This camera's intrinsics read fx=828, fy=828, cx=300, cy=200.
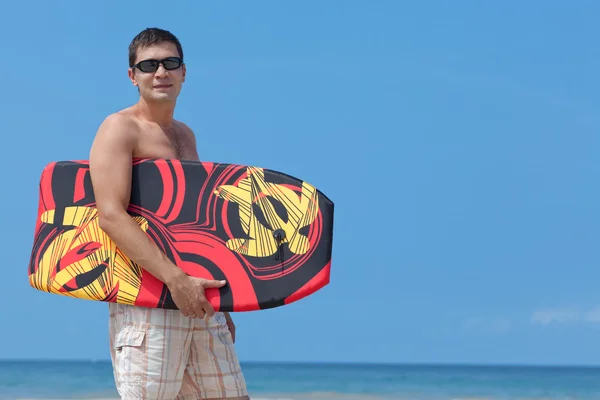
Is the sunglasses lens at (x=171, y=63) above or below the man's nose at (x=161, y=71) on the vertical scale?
above

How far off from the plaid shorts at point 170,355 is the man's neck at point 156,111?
633 millimetres

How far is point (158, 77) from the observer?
2.73 meters

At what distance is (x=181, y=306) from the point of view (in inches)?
100

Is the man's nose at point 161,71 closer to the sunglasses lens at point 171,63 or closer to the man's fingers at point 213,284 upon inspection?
the sunglasses lens at point 171,63

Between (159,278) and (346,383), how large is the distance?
15094 millimetres

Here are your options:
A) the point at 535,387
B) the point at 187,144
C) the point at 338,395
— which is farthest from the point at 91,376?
the point at 187,144

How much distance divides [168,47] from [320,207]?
0.73 m

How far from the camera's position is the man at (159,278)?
8.40ft

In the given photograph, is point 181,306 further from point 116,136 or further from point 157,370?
point 116,136

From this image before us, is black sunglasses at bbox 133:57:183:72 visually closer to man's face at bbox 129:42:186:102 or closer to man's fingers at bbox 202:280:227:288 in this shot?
man's face at bbox 129:42:186:102

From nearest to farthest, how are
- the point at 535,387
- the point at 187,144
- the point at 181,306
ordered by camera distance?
the point at 181,306, the point at 187,144, the point at 535,387

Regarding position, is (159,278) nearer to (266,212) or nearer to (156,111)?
(266,212)

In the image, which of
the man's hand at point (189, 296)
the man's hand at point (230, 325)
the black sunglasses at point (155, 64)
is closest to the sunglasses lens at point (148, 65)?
the black sunglasses at point (155, 64)

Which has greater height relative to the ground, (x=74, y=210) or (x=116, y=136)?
(x=116, y=136)
